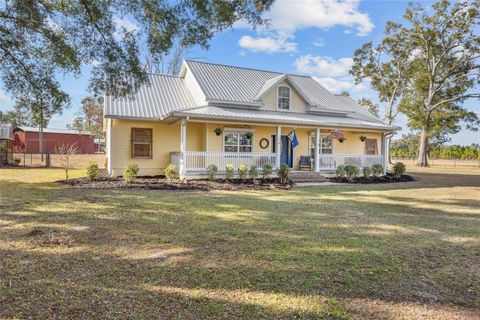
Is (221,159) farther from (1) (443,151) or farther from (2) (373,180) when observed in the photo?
(1) (443,151)

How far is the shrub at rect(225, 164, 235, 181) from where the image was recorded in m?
15.2

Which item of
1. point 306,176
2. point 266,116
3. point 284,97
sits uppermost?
point 284,97

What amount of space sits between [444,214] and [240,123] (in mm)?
9638

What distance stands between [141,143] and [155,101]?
8.79 ft

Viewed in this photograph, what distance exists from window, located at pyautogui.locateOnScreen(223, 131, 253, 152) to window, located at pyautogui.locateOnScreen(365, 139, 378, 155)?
8827 mm

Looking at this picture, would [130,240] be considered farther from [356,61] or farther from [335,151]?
[356,61]

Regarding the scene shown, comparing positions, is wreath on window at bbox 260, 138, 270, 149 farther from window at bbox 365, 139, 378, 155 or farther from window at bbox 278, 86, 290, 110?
window at bbox 365, 139, 378, 155

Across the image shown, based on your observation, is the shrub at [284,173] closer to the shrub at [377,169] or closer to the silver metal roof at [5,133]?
the shrub at [377,169]

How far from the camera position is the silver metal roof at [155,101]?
15578 millimetres

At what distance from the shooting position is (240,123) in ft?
52.9

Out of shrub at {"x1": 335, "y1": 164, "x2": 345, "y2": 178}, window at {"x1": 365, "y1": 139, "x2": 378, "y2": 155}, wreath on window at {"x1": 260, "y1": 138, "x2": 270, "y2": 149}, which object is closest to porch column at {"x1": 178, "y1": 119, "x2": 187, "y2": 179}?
wreath on window at {"x1": 260, "y1": 138, "x2": 270, "y2": 149}

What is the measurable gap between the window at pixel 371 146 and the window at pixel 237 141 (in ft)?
29.0

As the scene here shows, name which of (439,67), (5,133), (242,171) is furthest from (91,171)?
(439,67)

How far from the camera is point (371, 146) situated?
2227cm
